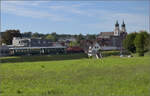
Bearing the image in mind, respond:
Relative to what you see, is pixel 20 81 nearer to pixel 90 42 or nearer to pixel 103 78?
pixel 103 78

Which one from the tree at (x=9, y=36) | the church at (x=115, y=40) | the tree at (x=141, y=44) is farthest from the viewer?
the church at (x=115, y=40)

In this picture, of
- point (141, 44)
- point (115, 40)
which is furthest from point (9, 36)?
point (115, 40)

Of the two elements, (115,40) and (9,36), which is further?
(115,40)

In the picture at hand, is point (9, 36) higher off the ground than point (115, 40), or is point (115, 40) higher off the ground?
point (9, 36)

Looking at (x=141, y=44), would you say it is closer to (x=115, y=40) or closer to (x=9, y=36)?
(x=9, y=36)

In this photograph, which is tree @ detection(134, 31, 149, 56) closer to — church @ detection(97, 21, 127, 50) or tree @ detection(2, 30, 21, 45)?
tree @ detection(2, 30, 21, 45)

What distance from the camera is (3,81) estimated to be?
41.5 ft

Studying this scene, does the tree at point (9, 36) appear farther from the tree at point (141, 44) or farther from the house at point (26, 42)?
the tree at point (141, 44)

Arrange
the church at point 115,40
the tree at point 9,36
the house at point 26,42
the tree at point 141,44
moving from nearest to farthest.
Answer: the tree at point 141,44, the house at point 26,42, the tree at point 9,36, the church at point 115,40

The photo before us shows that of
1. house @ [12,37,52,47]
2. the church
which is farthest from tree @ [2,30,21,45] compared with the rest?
the church

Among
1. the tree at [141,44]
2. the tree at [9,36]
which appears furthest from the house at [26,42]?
the tree at [141,44]

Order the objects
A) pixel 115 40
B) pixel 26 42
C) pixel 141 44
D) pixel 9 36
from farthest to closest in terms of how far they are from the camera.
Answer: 1. pixel 115 40
2. pixel 9 36
3. pixel 26 42
4. pixel 141 44

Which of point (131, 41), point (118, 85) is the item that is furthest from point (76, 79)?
point (131, 41)

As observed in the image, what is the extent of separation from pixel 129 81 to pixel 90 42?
92.4 meters
